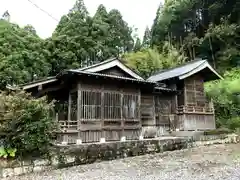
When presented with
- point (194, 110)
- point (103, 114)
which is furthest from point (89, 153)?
point (194, 110)

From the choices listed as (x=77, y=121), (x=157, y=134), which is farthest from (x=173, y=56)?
(x=77, y=121)

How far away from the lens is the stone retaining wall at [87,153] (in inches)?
319

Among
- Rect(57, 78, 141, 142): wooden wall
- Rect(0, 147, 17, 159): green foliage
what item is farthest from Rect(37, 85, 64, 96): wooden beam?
Rect(0, 147, 17, 159): green foliage

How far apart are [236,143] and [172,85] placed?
5.03 meters

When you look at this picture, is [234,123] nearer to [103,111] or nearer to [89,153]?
[103,111]

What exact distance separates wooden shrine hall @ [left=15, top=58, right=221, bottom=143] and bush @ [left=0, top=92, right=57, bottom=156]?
62.7 inches

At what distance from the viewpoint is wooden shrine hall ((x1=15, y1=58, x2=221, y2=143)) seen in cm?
1104

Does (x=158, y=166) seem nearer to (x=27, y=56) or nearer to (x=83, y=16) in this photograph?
(x=27, y=56)

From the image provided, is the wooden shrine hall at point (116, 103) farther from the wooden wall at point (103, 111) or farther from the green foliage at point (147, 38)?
the green foliage at point (147, 38)

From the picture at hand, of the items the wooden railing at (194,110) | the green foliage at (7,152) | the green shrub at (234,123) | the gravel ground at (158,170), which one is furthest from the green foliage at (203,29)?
the green foliage at (7,152)

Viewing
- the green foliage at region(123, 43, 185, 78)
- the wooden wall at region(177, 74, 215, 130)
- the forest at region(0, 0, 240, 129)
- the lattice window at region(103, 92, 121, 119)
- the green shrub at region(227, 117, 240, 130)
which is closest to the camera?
the lattice window at region(103, 92, 121, 119)

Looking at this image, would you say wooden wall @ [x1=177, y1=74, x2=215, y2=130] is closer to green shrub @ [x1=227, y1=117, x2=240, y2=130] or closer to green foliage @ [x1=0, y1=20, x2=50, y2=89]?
green shrub @ [x1=227, y1=117, x2=240, y2=130]

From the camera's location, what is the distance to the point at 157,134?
1454 centimetres

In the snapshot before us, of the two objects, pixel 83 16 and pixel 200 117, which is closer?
pixel 200 117
